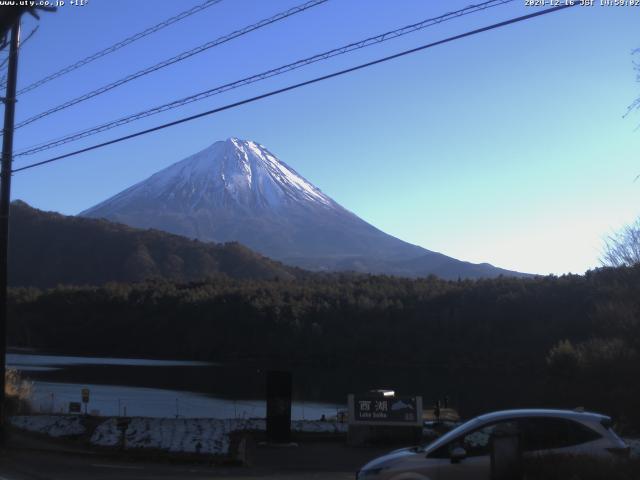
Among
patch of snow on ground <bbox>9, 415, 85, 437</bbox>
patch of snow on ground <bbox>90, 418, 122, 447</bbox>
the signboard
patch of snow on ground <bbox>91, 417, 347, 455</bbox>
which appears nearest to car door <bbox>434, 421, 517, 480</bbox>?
patch of snow on ground <bbox>91, 417, 347, 455</bbox>

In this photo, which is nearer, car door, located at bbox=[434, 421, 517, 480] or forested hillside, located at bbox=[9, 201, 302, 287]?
car door, located at bbox=[434, 421, 517, 480]

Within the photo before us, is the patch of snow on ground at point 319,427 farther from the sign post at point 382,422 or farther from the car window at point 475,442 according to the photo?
the car window at point 475,442

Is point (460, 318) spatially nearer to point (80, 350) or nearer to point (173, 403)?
point (80, 350)

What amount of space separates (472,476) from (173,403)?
33.7 metres

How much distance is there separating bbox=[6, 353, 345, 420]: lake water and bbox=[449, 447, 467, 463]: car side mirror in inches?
726

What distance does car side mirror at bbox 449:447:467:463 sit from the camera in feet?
29.3

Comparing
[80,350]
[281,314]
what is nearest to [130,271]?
[80,350]

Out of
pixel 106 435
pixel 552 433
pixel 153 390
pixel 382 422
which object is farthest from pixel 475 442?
pixel 153 390

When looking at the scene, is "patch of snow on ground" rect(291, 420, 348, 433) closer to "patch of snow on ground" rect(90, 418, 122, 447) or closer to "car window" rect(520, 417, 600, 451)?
"patch of snow on ground" rect(90, 418, 122, 447)

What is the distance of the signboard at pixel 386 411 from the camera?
55.7ft

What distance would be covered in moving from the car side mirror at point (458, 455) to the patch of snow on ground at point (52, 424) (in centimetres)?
1086

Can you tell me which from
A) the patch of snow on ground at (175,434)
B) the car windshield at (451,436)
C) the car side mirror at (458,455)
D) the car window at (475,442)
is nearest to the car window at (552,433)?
the car window at (475,442)

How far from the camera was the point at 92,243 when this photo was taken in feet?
462

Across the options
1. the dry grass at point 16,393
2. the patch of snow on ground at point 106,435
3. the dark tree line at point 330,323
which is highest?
the dark tree line at point 330,323
